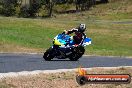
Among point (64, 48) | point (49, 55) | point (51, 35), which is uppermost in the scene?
point (64, 48)

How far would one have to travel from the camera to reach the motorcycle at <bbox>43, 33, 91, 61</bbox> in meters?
21.4

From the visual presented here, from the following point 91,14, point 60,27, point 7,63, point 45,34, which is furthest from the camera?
point 91,14

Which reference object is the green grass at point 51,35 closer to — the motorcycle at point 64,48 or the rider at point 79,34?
the motorcycle at point 64,48

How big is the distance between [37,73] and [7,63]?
3.43 meters

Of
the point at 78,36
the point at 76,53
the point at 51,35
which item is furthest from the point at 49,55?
the point at 51,35

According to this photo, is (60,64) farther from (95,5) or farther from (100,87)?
(95,5)

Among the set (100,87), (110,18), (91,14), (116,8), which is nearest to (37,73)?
(100,87)

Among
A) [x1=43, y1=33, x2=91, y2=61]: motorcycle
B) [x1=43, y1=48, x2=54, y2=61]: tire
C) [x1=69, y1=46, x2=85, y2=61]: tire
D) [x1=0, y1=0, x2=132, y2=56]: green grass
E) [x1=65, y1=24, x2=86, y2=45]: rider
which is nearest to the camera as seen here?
[x1=65, y1=24, x2=86, y2=45]: rider

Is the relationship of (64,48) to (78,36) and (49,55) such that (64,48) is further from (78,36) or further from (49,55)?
(78,36)

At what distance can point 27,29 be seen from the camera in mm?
46469

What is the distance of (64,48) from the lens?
21609 mm

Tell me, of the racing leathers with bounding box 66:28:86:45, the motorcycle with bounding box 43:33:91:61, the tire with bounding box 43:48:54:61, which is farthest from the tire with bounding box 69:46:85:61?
the tire with bounding box 43:48:54:61

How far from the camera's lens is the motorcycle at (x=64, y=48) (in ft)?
70.2

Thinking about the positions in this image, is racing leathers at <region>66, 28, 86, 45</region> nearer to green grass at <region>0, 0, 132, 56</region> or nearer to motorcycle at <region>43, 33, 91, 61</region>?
motorcycle at <region>43, 33, 91, 61</region>
